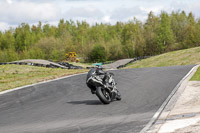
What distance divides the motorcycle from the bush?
265ft

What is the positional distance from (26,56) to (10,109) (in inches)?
3688

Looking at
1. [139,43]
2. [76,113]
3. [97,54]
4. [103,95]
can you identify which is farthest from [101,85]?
[97,54]

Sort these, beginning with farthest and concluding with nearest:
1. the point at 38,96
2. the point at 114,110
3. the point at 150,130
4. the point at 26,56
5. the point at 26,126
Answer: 1. the point at 26,56
2. the point at 38,96
3. the point at 114,110
4. the point at 26,126
5. the point at 150,130

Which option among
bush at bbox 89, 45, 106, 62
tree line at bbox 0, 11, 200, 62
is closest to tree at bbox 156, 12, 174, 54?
tree line at bbox 0, 11, 200, 62

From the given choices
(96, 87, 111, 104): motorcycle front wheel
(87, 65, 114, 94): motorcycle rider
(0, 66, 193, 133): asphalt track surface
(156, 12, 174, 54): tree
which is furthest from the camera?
(156, 12, 174, 54): tree

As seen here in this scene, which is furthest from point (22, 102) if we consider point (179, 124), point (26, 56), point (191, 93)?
point (26, 56)

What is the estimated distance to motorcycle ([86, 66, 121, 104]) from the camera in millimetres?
10445

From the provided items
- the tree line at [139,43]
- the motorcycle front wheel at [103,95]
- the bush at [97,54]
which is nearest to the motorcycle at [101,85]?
the motorcycle front wheel at [103,95]

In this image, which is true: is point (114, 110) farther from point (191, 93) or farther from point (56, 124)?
point (191, 93)

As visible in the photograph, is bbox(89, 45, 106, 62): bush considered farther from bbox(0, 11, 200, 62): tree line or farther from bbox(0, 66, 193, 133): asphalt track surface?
bbox(0, 66, 193, 133): asphalt track surface

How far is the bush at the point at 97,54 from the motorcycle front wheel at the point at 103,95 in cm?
8099

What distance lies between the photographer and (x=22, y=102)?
1255 centimetres

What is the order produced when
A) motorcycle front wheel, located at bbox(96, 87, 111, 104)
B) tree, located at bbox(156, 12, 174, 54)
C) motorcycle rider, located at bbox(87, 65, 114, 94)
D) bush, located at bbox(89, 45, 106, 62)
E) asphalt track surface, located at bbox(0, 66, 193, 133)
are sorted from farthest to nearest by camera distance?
bush, located at bbox(89, 45, 106, 62) < tree, located at bbox(156, 12, 174, 54) < motorcycle rider, located at bbox(87, 65, 114, 94) < motorcycle front wheel, located at bbox(96, 87, 111, 104) < asphalt track surface, located at bbox(0, 66, 193, 133)

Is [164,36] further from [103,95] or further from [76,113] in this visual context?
[76,113]
